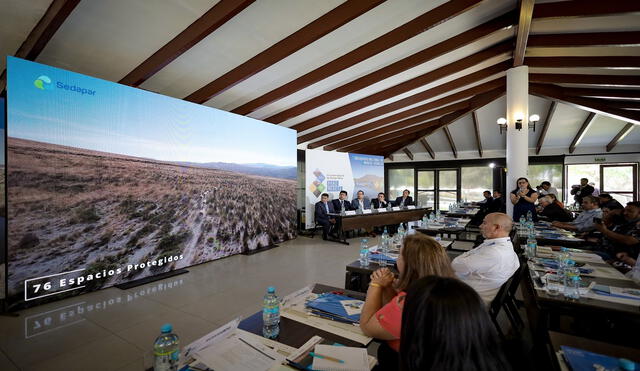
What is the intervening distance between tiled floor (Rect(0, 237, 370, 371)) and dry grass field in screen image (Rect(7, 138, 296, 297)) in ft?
1.45

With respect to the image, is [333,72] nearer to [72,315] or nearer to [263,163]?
[263,163]

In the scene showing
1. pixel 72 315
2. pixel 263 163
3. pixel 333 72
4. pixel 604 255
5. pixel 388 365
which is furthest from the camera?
pixel 263 163

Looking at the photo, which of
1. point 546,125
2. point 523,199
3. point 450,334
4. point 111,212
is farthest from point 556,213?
point 111,212

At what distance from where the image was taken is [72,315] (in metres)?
3.02

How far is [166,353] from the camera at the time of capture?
1048 millimetres

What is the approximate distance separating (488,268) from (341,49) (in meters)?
3.84

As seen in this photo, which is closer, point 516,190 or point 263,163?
point 516,190

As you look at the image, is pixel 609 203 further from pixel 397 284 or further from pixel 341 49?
pixel 397 284

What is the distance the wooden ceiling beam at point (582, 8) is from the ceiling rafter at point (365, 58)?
1.15 m

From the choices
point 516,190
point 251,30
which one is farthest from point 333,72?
point 516,190

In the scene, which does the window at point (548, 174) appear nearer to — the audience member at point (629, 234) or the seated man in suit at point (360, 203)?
the seated man in suit at point (360, 203)

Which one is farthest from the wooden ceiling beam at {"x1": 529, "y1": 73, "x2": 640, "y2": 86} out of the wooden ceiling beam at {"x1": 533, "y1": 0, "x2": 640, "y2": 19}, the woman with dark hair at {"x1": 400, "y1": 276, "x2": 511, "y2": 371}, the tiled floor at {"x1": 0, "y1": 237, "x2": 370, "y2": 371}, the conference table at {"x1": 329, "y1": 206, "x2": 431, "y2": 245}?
the woman with dark hair at {"x1": 400, "y1": 276, "x2": 511, "y2": 371}

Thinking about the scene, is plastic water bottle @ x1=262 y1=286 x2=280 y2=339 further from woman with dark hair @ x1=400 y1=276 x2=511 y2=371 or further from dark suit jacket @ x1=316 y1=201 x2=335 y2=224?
dark suit jacket @ x1=316 y1=201 x2=335 y2=224

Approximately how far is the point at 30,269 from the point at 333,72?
15.8ft
